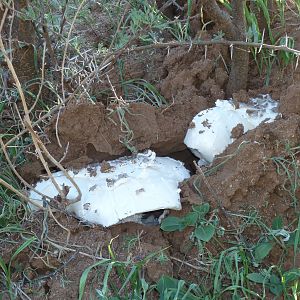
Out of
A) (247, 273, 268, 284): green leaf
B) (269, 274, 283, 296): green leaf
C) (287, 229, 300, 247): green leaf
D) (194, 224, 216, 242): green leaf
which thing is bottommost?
(269, 274, 283, 296): green leaf

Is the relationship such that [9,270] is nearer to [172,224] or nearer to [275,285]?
[172,224]

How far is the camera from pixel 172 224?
Answer: 7.49 feet

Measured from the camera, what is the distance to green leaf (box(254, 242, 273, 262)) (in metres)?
2.21

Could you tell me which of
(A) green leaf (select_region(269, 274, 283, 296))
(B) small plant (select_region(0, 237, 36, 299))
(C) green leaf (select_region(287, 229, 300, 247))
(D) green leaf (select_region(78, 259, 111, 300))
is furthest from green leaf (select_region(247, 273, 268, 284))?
(B) small plant (select_region(0, 237, 36, 299))

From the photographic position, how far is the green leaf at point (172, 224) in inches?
89.5

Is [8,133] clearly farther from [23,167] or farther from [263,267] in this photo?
[263,267]

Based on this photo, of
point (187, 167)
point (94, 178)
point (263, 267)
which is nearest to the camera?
point (263, 267)

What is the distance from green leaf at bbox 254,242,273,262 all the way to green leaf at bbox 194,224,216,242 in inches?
6.5

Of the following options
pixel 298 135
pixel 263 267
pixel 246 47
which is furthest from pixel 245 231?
pixel 246 47

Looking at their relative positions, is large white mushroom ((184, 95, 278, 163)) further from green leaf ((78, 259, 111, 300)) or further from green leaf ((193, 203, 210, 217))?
green leaf ((78, 259, 111, 300))

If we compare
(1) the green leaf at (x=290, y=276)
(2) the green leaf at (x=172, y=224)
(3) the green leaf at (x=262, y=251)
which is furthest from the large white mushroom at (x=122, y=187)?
(1) the green leaf at (x=290, y=276)

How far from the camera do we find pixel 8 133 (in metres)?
2.66

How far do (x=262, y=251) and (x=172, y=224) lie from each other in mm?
324

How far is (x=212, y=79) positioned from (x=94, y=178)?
673 mm
